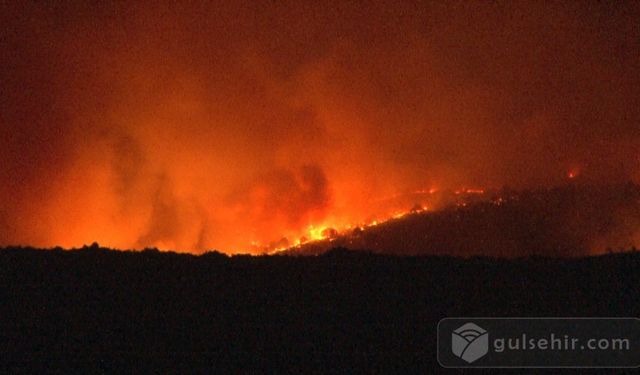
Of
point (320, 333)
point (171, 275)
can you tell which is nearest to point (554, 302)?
point (320, 333)

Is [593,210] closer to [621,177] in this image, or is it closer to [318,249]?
[621,177]

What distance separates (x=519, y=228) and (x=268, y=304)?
6.06 meters

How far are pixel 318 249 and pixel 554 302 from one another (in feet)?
17.7

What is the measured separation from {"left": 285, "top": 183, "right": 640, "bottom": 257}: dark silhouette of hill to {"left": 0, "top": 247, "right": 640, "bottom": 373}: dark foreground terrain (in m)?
3.92

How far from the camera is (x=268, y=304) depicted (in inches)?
206

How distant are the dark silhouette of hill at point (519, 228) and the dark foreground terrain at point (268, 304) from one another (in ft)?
12.9

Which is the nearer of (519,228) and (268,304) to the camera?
(268,304)

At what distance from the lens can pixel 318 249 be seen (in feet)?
33.4

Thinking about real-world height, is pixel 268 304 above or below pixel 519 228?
below

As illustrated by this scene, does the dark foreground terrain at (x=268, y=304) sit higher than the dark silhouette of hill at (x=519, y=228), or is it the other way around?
the dark silhouette of hill at (x=519, y=228)

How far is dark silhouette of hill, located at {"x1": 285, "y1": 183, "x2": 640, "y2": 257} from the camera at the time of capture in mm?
9531

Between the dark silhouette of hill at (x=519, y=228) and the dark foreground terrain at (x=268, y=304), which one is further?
the dark silhouette of hill at (x=519, y=228)

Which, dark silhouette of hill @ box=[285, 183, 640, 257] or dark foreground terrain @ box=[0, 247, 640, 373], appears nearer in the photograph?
dark foreground terrain @ box=[0, 247, 640, 373]

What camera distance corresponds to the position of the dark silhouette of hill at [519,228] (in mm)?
9531
